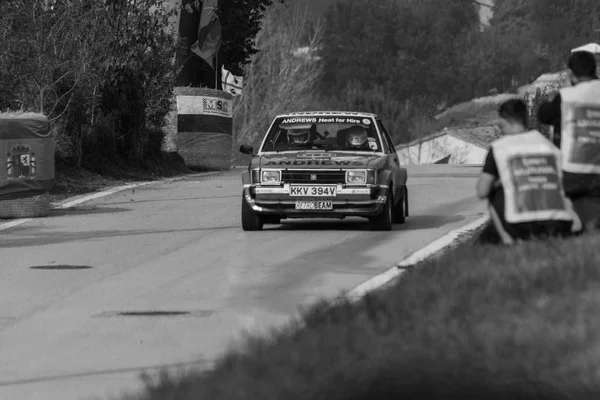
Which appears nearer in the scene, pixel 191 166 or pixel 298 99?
pixel 191 166

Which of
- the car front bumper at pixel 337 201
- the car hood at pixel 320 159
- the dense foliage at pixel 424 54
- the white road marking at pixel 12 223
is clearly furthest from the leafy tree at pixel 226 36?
the dense foliage at pixel 424 54

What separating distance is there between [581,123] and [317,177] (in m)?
7.49

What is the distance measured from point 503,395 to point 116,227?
13307 millimetres

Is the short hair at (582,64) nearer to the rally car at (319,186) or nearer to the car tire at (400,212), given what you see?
the rally car at (319,186)

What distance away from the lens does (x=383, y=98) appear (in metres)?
135

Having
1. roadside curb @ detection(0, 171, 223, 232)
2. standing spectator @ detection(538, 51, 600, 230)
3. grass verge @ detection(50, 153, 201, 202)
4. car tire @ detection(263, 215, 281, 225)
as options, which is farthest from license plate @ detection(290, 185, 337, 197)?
grass verge @ detection(50, 153, 201, 202)

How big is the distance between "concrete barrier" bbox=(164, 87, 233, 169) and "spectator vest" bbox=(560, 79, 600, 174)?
29.1 m

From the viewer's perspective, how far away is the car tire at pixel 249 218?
18781mm

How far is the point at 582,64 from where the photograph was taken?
439 inches

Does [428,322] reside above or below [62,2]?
below

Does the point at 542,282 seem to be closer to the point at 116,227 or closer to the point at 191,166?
the point at 116,227

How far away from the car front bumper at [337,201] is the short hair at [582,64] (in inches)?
286

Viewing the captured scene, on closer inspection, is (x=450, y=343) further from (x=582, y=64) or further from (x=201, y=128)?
(x=201, y=128)

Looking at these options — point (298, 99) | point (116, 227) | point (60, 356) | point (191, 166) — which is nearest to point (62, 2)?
point (191, 166)
